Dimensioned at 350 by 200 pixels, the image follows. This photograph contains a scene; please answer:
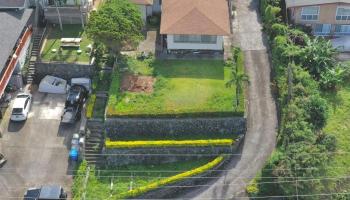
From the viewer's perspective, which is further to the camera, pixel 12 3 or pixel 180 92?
pixel 12 3

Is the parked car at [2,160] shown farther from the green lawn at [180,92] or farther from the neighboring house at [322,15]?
the neighboring house at [322,15]

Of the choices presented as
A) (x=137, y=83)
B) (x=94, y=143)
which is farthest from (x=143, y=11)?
(x=94, y=143)

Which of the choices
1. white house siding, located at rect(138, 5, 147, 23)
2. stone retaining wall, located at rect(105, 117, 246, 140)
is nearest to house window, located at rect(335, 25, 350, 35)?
stone retaining wall, located at rect(105, 117, 246, 140)

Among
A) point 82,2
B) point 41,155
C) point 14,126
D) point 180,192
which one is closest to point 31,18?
point 82,2

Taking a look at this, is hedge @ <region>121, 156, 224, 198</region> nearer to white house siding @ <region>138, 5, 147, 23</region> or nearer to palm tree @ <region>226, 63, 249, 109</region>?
palm tree @ <region>226, 63, 249, 109</region>

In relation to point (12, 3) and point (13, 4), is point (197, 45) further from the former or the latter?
point (12, 3)

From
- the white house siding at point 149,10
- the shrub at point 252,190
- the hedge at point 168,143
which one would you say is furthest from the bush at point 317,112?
the white house siding at point 149,10
